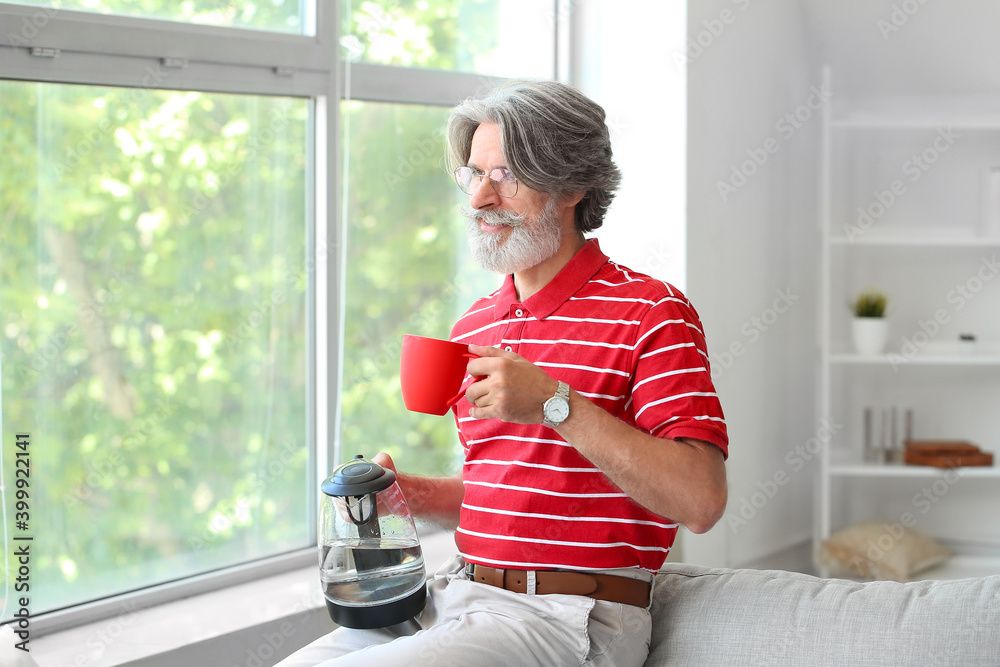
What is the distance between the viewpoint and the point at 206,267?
80.9 inches

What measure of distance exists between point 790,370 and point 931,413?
0.64m

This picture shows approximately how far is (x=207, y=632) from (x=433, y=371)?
39.6 inches

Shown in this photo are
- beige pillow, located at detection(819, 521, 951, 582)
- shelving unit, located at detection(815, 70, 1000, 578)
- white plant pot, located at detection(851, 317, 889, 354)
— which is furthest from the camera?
shelving unit, located at detection(815, 70, 1000, 578)

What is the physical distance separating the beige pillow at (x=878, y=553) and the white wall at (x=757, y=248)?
21 centimetres

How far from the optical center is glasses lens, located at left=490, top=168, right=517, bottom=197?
1.36m

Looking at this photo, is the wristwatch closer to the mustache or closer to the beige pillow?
the mustache

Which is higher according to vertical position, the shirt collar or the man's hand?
the shirt collar

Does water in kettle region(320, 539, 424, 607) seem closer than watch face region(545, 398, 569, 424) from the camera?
No

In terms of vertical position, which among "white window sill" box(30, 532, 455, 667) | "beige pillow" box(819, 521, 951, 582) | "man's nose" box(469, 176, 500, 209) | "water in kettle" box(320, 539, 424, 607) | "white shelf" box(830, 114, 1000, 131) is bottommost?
"beige pillow" box(819, 521, 951, 582)

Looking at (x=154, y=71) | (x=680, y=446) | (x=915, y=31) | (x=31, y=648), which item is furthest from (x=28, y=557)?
(x=915, y=31)

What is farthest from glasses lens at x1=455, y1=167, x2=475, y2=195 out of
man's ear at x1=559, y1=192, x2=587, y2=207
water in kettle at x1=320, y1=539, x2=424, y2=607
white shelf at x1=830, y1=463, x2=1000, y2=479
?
white shelf at x1=830, y1=463, x2=1000, y2=479

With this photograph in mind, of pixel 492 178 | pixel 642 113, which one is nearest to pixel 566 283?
pixel 492 178

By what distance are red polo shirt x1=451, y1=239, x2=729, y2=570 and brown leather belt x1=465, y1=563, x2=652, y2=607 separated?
0.01 meters

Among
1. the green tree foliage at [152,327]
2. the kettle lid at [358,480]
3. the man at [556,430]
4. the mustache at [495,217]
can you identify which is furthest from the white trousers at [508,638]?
the green tree foliage at [152,327]
